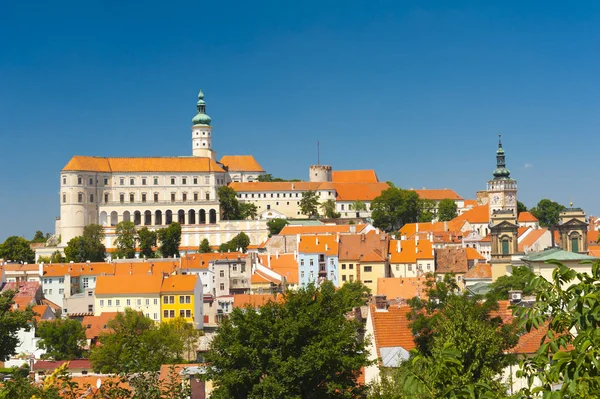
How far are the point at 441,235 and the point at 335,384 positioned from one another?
267 ft

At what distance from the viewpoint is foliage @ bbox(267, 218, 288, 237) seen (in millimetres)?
115062

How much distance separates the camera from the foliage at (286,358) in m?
20.2

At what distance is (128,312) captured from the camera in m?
61.1

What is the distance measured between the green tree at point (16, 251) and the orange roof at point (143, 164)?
18.0 meters

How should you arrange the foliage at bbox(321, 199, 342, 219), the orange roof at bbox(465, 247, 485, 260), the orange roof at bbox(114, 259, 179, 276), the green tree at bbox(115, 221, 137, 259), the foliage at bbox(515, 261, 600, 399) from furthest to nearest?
the foliage at bbox(321, 199, 342, 219)
the green tree at bbox(115, 221, 137, 259)
the orange roof at bbox(465, 247, 485, 260)
the orange roof at bbox(114, 259, 179, 276)
the foliage at bbox(515, 261, 600, 399)

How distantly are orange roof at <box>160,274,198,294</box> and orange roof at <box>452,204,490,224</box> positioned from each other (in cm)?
5004

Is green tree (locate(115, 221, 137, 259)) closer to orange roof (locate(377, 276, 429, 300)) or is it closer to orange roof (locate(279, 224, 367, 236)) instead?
orange roof (locate(279, 224, 367, 236))

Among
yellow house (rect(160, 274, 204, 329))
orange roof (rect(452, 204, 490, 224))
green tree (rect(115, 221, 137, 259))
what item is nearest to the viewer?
yellow house (rect(160, 274, 204, 329))

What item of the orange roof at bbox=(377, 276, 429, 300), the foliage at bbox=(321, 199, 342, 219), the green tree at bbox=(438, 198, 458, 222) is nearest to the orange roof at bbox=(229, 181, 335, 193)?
the foliage at bbox=(321, 199, 342, 219)

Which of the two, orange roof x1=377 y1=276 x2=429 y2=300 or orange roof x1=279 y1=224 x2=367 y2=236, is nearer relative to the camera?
orange roof x1=377 y1=276 x2=429 y2=300

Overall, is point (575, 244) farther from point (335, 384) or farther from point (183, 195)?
point (183, 195)

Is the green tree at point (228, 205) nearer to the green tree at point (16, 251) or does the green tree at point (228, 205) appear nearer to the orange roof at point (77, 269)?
the green tree at point (16, 251)

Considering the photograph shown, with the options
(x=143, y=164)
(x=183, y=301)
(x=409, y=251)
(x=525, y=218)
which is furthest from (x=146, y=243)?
(x=525, y=218)

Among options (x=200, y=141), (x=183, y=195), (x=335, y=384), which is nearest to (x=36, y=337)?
(x=335, y=384)
